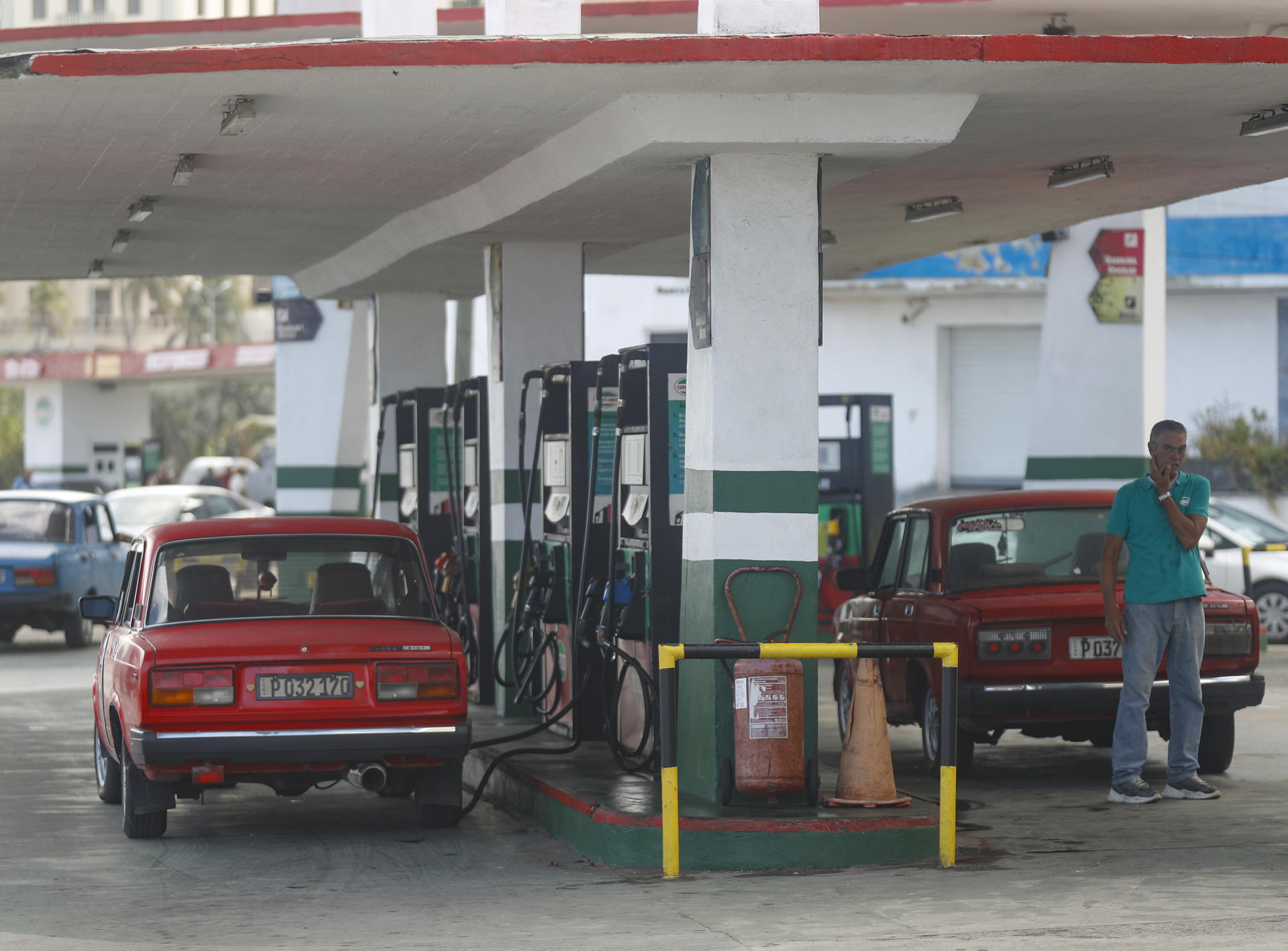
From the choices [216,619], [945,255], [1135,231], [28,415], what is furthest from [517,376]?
[28,415]

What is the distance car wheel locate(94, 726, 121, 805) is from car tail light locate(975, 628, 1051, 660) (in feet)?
15.9

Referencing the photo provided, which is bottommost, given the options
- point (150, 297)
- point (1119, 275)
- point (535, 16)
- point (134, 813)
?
point (134, 813)

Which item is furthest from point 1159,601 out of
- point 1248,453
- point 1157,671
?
point 1248,453

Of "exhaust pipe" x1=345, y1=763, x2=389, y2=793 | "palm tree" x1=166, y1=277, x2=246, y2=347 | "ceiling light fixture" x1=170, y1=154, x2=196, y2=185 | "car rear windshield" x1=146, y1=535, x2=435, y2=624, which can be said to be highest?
"palm tree" x1=166, y1=277, x2=246, y2=347

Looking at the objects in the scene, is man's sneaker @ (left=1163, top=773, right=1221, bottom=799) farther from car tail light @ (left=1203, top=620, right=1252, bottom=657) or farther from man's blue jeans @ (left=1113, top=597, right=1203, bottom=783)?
car tail light @ (left=1203, top=620, right=1252, bottom=657)

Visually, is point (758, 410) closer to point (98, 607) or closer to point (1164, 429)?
point (1164, 429)

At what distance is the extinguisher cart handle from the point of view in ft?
28.4

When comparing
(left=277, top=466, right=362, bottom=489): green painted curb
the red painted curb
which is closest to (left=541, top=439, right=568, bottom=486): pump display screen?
the red painted curb

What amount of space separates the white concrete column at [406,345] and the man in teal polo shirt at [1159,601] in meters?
8.29

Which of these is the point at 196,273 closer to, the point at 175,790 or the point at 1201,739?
the point at 175,790

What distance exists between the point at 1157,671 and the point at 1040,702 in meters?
0.65

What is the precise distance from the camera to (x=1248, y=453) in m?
32.3

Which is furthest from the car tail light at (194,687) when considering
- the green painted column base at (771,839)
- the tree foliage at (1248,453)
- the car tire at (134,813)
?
the tree foliage at (1248,453)

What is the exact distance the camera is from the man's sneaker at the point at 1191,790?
972 centimetres
